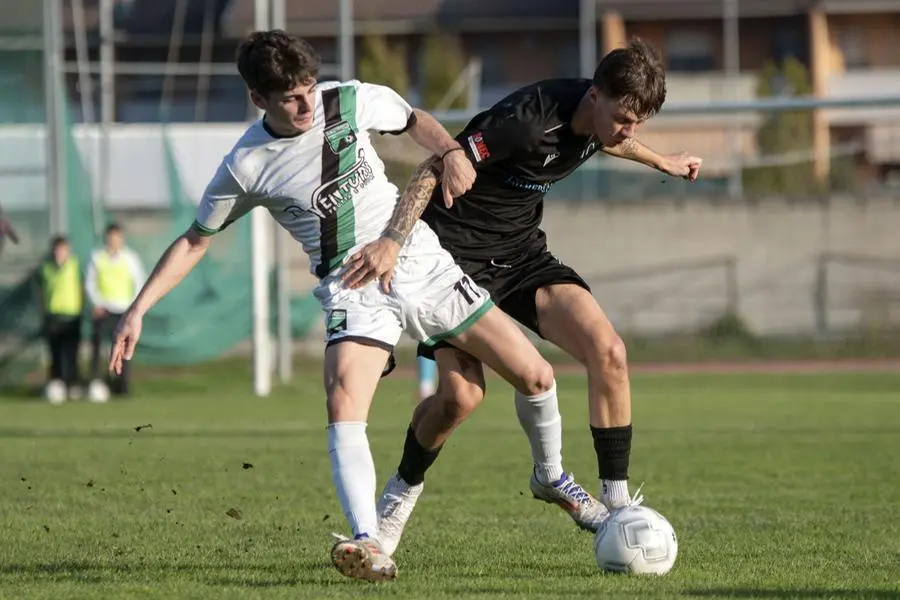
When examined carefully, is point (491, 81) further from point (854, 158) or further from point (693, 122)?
point (854, 158)

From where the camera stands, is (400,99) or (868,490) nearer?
(400,99)

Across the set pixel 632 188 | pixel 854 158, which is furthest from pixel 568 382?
pixel 854 158

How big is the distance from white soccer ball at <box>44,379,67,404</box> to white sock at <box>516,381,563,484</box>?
38.3 ft

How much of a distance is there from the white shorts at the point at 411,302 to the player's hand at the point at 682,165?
1324 mm

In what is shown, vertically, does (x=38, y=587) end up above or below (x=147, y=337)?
above

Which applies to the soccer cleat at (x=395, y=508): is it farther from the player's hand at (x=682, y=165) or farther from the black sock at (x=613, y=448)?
the player's hand at (x=682, y=165)

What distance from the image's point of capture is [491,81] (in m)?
40.6

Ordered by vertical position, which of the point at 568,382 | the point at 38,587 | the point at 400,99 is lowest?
the point at 568,382

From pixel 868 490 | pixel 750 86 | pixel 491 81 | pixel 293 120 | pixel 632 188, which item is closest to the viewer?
pixel 293 120

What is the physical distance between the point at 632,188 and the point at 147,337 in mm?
11547

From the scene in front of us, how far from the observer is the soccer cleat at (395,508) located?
652 cm

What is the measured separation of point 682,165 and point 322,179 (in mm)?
1917

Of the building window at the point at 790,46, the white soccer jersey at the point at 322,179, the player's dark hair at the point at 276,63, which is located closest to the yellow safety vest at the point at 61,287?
the white soccer jersey at the point at 322,179

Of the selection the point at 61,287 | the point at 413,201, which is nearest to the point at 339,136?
the point at 413,201
